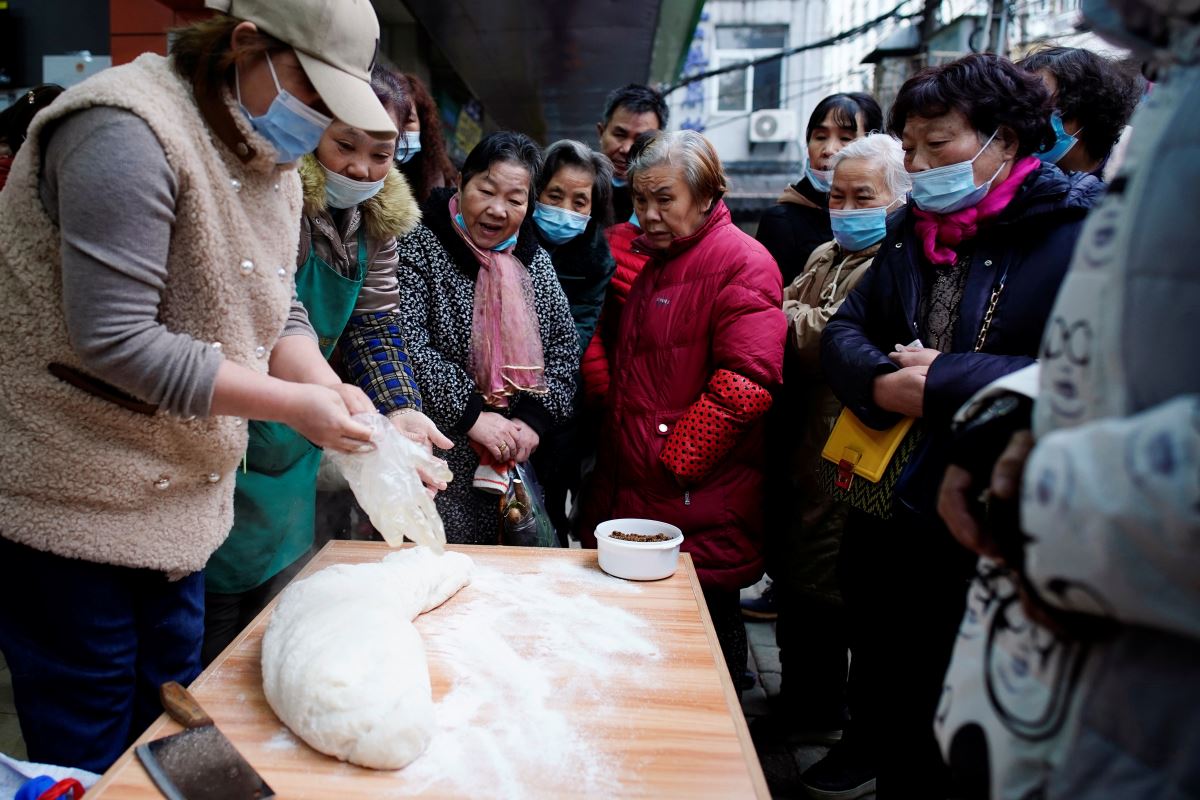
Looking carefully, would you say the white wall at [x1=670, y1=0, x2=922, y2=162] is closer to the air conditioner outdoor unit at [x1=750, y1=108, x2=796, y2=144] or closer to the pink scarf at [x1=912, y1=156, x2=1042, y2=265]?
the air conditioner outdoor unit at [x1=750, y1=108, x2=796, y2=144]

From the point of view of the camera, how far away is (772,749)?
2.92 meters

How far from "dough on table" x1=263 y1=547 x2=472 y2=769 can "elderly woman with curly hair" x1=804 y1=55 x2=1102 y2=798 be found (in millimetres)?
1181

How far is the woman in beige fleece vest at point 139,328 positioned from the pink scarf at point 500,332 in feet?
3.63

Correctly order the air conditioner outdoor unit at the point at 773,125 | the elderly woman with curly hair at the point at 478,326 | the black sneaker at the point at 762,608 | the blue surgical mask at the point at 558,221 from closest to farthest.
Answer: the elderly woman with curly hair at the point at 478,326 < the blue surgical mask at the point at 558,221 < the black sneaker at the point at 762,608 < the air conditioner outdoor unit at the point at 773,125

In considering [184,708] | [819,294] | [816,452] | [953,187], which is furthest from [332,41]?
[816,452]

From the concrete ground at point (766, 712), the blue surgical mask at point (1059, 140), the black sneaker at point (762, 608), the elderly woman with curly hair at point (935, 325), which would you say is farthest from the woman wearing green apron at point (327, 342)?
the black sneaker at point (762, 608)

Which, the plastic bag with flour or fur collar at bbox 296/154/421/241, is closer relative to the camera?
the plastic bag with flour

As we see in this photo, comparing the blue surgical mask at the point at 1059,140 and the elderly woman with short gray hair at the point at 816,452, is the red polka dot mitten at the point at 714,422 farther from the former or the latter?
the blue surgical mask at the point at 1059,140

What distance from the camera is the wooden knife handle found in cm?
135

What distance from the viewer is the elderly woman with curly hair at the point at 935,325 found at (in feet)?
6.23

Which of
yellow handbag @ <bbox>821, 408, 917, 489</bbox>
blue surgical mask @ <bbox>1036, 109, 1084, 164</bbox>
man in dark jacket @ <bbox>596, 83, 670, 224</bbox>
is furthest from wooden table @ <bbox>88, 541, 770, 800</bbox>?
man in dark jacket @ <bbox>596, 83, 670, 224</bbox>

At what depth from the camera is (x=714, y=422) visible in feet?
8.42

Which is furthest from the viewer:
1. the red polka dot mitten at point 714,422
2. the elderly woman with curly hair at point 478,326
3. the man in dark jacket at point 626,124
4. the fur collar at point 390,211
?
the man in dark jacket at point 626,124

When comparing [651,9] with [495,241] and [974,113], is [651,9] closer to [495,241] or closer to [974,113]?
[495,241]
